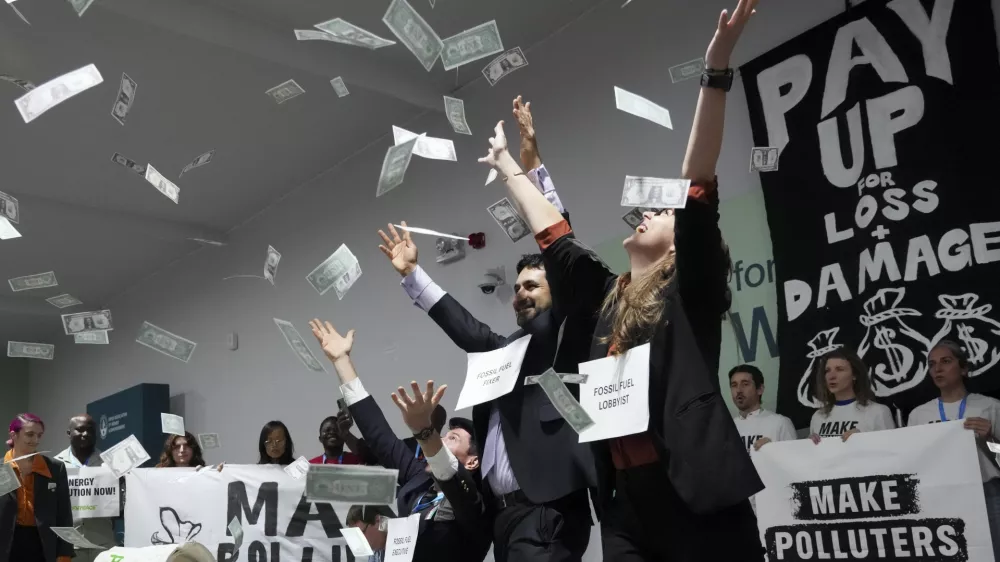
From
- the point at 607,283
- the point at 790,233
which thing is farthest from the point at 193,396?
the point at 607,283

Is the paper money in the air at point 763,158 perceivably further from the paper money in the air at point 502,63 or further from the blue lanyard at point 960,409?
the blue lanyard at point 960,409

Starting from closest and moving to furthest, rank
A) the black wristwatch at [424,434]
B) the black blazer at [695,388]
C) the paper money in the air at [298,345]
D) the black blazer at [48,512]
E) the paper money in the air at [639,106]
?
1. the black blazer at [695,388]
2. the paper money in the air at [639,106]
3. the black wristwatch at [424,434]
4. the paper money in the air at [298,345]
5. the black blazer at [48,512]

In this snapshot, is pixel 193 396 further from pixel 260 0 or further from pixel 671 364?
pixel 671 364

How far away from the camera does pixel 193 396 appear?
820 centimetres

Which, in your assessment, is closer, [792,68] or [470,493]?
[470,493]

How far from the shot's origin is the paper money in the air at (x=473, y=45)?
3.02m

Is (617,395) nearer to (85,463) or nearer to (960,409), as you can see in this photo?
(960,409)

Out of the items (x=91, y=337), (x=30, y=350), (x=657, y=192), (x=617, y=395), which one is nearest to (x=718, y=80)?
(x=657, y=192)

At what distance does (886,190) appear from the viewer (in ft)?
11.5

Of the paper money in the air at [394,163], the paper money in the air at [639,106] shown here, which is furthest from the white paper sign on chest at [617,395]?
the paper money in the air at [394,163]

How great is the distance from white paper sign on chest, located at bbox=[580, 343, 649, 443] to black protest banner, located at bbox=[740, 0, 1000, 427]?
216cm

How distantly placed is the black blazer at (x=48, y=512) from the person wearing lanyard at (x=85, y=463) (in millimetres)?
262

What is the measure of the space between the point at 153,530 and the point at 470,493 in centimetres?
270

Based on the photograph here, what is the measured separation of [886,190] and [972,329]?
66cm
